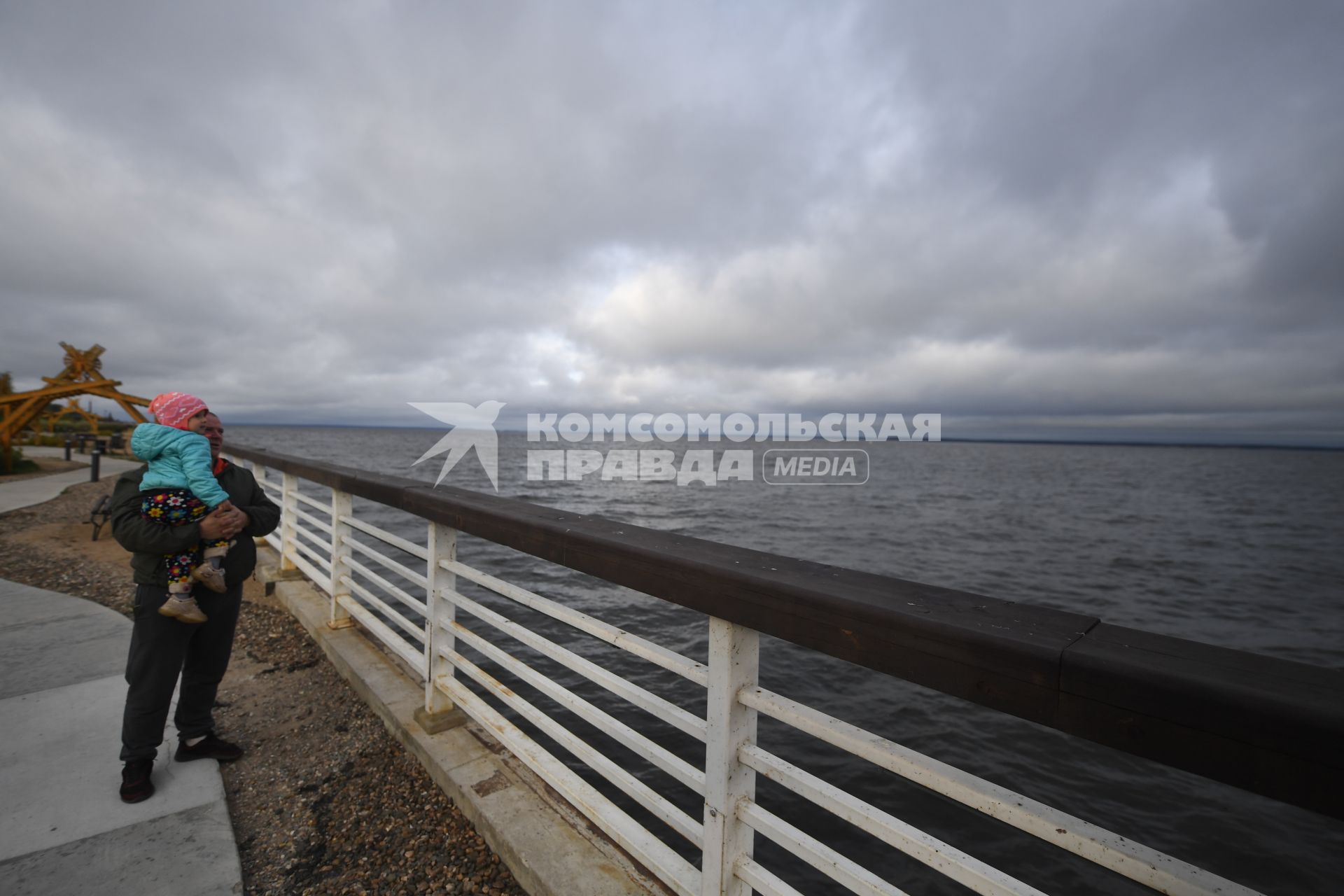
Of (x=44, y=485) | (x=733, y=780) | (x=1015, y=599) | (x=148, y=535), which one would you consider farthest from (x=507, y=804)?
(x=44, y=485)

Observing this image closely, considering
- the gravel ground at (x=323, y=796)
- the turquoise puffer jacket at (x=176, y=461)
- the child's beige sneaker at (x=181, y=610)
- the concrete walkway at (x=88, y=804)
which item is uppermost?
the turquoise puffer jacket at (x=176, y=461)

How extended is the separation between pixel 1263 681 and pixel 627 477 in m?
42.4

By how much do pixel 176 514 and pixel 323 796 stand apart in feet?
5.03

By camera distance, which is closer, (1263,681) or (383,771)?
(1263,681)

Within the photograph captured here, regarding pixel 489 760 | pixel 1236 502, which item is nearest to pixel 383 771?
pixel 489 760

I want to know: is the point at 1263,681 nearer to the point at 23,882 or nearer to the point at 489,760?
the point at 489,760

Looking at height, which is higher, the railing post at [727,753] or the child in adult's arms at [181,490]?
the child in adult's arms at [181,490]

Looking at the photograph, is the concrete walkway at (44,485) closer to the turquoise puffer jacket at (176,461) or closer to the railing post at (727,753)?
the turquoise puffer jacket at (176,461)

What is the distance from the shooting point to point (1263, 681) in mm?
929

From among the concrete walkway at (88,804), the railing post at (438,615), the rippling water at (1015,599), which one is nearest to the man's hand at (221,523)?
the railing post at (438,615)

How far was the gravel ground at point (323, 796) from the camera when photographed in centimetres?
245

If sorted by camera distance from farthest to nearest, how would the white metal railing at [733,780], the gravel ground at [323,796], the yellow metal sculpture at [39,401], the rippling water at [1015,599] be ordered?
the yellow metal sculpture at [39,401] → the rippling water at [1015,599] → the gravel ground at [323,796] → the white metal railing at [733,780]

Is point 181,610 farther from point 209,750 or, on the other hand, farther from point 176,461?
point 209,750

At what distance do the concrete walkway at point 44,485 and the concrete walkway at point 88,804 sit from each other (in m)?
4.81
